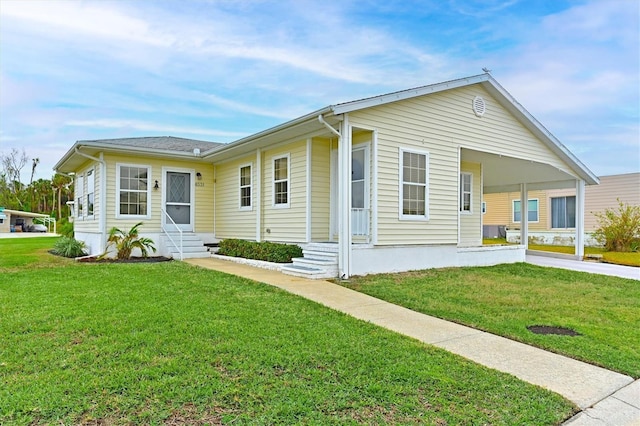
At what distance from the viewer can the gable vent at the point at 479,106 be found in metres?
11.7

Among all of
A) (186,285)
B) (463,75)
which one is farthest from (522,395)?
(463,75)

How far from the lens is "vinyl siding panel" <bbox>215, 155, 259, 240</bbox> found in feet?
41.4

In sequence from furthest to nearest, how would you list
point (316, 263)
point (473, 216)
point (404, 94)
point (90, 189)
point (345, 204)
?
1. point (473, 216)
2. point (90, 189)
3. point (404, 94)
4. point (316, 263)
5. point (345, 204)

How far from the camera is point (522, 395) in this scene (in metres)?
3.37

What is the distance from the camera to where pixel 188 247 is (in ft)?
43.5

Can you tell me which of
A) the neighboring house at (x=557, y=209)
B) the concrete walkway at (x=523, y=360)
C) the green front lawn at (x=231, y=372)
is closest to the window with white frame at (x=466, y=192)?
the concrete walkway at (x=523, y=360)

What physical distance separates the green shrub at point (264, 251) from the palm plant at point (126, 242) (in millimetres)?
2493

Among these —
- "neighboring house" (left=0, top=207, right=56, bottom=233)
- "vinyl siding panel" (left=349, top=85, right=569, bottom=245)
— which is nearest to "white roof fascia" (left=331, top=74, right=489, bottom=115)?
"vinyl siding panel" (left=349, top=85, right=569, bottom=245)

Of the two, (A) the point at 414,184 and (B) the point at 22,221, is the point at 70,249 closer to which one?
(A) the point at 414,184

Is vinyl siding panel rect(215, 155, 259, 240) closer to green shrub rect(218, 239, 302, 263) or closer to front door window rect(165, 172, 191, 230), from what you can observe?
green shrub rect(218, 239, 302, 263)

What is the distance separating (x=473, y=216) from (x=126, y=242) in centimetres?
1107

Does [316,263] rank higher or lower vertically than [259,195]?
lower

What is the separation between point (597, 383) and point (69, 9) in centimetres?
1211

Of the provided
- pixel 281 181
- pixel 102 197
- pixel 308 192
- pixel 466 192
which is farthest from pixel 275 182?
pixel 466 192
